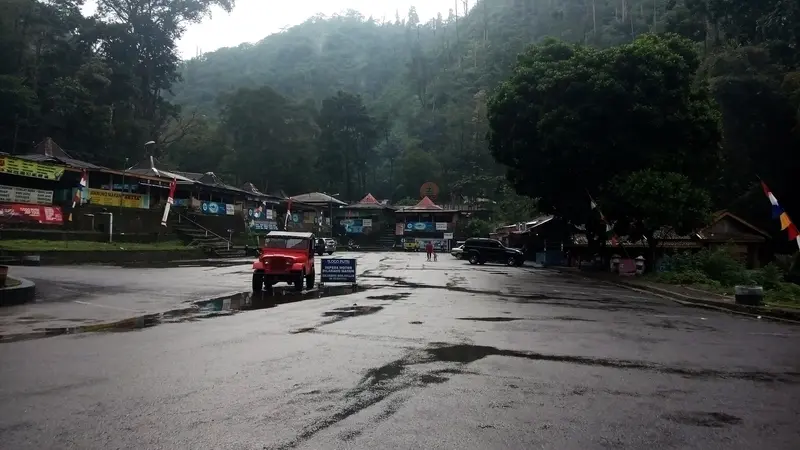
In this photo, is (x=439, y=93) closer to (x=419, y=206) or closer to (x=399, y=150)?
(x=399, y=150)

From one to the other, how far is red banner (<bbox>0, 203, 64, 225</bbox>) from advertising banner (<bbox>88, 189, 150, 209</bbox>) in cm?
441

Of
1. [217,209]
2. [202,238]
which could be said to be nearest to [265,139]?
[217,209]

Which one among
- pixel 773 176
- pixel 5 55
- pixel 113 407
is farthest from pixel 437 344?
pixel 5 55

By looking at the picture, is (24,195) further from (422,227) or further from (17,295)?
(422,227)

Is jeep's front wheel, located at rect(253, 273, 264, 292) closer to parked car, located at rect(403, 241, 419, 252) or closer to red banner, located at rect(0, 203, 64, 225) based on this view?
red banner, located at rect(0, 203, 64, 225)

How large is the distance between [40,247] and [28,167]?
8530mm

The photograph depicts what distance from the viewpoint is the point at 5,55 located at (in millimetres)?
55250

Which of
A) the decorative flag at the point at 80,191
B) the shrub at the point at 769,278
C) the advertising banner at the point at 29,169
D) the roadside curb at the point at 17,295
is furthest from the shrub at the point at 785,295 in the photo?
the advertising banner at the point at 29,169

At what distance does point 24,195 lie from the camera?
3456 centimetres

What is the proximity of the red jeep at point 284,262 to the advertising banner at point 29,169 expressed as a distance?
889 inches

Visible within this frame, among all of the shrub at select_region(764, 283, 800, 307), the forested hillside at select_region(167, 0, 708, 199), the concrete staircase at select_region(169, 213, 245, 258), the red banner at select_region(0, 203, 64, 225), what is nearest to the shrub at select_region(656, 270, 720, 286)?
the shrub at select_region(764, 283, 800, 307)

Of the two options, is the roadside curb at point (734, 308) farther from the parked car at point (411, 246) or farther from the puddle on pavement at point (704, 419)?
the parked car at point (411, 246)

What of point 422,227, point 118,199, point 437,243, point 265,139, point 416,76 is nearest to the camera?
point 118,199

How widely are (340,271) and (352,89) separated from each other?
384ft
